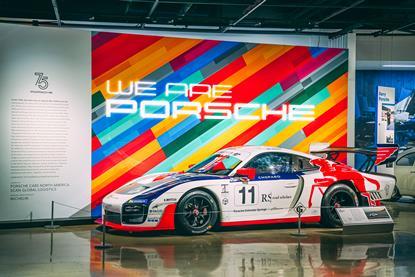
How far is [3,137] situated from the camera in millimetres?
11391

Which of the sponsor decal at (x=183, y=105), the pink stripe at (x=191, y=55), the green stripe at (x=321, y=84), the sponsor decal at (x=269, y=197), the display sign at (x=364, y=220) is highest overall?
the pink stripe at (x=191, y=55)

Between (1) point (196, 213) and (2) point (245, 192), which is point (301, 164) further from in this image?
(1) point (196, 213)

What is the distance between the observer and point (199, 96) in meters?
12.9

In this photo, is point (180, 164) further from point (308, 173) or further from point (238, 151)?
point (308, 173)

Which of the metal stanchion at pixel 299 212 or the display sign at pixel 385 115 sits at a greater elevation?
the display sign at pixel 385 115

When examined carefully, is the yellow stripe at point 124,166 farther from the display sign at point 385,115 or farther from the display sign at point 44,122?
the display sign at point 385,115

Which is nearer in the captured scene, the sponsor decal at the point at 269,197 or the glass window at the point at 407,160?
the sponsor decal at the point at 269,197

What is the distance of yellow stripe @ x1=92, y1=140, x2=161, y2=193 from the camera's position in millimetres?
12117

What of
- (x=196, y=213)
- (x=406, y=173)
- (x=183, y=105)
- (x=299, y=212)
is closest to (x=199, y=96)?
(x=183, y=105)

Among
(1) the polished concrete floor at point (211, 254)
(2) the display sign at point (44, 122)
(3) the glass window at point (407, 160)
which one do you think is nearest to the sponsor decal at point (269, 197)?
(1) the polished concrete floor at point (211, 254)

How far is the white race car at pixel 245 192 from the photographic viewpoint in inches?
399

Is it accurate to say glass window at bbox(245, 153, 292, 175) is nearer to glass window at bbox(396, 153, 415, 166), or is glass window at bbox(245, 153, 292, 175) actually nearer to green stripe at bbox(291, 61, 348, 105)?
green stripe at bbox(291, 61, 348, 105)

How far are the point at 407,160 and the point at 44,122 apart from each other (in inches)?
366

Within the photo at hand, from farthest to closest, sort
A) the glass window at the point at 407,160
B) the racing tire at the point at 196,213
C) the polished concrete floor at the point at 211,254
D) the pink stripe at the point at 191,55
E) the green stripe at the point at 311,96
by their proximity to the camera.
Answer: the glass window at the point at 407,160, the green stripe at the point at 311,96, the pink stripe at the point at 191,55, the racing tire at the point at 196,213, the polished concrete floor at the point at 211,254
